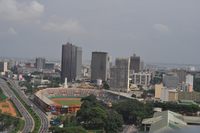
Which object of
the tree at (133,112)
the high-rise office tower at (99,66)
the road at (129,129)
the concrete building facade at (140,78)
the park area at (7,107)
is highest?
the high-rise office tower at (99,66)

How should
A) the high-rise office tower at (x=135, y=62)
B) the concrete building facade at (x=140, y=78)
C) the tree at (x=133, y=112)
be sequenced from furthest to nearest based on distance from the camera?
the high-rise office tower at (x=135, y=62)
the concrete building facade at (x=140, y=78)
the tree at (x=133, y=112)

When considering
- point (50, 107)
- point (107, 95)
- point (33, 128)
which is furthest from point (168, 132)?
point (107, 95)

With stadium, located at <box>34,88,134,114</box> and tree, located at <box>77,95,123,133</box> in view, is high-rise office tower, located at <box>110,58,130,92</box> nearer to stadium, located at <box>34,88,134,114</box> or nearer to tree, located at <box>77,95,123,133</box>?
stadium, located at <box>34,88,134,114</box>

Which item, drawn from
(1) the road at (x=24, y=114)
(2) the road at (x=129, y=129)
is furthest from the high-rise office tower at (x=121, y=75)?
(2) the road at (x=129, y=129)

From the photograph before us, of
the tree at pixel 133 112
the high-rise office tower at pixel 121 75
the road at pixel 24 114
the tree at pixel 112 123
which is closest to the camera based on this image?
the tree at pixel 112 123

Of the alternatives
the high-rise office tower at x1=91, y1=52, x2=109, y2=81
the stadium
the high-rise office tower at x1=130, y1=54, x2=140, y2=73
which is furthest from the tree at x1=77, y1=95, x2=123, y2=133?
the high-rise office tower at x1=130, y1=54, x2=140, y2=73

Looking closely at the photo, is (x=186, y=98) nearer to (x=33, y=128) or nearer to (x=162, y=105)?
(x=162, y=105)

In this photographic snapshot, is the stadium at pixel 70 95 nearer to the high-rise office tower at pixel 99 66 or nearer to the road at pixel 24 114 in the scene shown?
the road at pixel 24 114

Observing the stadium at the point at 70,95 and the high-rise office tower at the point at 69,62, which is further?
the high-rise office tower at the point at 69,62
